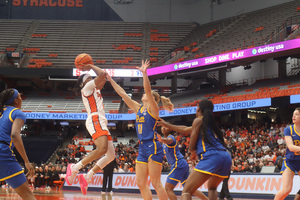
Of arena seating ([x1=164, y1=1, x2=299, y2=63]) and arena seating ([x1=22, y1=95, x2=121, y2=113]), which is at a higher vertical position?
arena seating ([x1=164, y1=1, x2=299, y2=63])

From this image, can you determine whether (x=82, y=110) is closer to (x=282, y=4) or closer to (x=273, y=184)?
(x=282, y=4)

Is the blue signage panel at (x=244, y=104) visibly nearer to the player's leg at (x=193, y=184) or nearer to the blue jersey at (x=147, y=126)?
the blue jersey at (x=147, y=126)

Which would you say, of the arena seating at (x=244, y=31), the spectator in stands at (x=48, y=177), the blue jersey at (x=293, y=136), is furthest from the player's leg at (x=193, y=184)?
the arena seating at (x=244, y=31)

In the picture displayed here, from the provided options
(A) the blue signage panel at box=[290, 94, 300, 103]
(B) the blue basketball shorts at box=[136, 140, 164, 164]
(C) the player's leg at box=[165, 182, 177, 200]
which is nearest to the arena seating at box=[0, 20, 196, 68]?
(A) the blue signage panel at box=[290, 94, 300, 103]

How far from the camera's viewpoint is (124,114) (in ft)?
127

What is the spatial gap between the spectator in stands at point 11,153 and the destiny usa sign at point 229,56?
26013 mm

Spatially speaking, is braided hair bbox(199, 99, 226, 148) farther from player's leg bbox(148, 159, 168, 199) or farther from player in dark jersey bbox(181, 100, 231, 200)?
player's leg bbox(148, 159, 168, 199)

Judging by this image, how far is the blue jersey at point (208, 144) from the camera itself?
605cm

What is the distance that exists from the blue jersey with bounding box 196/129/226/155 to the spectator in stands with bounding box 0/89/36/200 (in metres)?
2.43

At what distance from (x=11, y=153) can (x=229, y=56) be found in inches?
1147

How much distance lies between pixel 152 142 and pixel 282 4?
35.3 meters

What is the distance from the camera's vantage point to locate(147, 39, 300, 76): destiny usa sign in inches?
1158

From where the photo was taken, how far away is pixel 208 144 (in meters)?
6.06

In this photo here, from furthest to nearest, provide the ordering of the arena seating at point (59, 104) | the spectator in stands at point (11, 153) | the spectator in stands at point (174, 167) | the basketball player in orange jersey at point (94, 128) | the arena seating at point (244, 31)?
the arena seating at point (59, 104)
the arena seating at point (244, 31)
the spectator in stands at point (174, 167)
the basketball player in orange jersey at point (94, 128)
the spectator in stands at point (11, 153)
